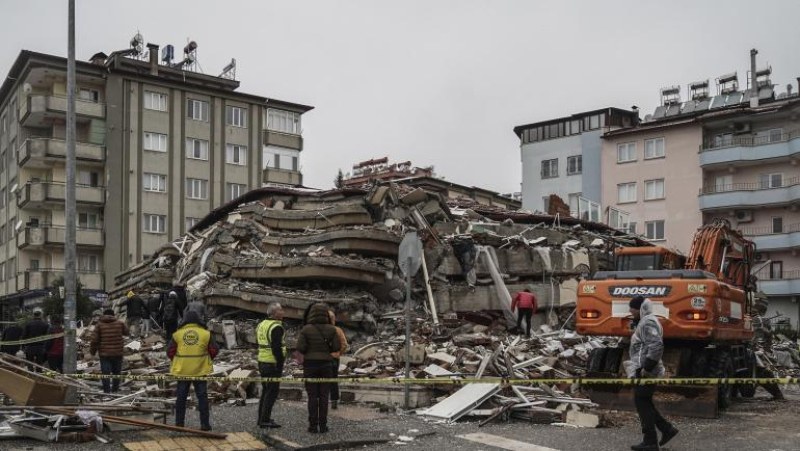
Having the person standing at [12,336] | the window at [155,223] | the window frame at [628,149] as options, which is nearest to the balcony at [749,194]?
the window frame at [628,149]

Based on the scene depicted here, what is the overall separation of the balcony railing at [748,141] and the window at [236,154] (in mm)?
28295

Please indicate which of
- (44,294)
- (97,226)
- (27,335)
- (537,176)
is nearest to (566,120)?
(537,176)

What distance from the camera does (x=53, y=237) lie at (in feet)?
158

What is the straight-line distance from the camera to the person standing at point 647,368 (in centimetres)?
991

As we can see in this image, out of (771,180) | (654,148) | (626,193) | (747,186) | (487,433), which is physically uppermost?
(654,148)

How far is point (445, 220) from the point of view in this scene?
2502 centimetres

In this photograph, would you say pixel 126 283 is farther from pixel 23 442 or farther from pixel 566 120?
pixel 566 120

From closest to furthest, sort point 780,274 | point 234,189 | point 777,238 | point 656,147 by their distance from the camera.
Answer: point 777,238
point 780,274
point 656,147
point 234,189

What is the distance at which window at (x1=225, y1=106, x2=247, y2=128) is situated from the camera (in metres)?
53.6

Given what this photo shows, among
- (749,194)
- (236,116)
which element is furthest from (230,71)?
(749,194)

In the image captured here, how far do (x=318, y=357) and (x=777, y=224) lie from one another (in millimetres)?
43718

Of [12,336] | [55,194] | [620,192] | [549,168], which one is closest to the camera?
[12,336]

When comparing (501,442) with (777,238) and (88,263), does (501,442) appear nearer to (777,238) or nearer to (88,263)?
(777,238)

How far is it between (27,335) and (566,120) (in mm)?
44994
